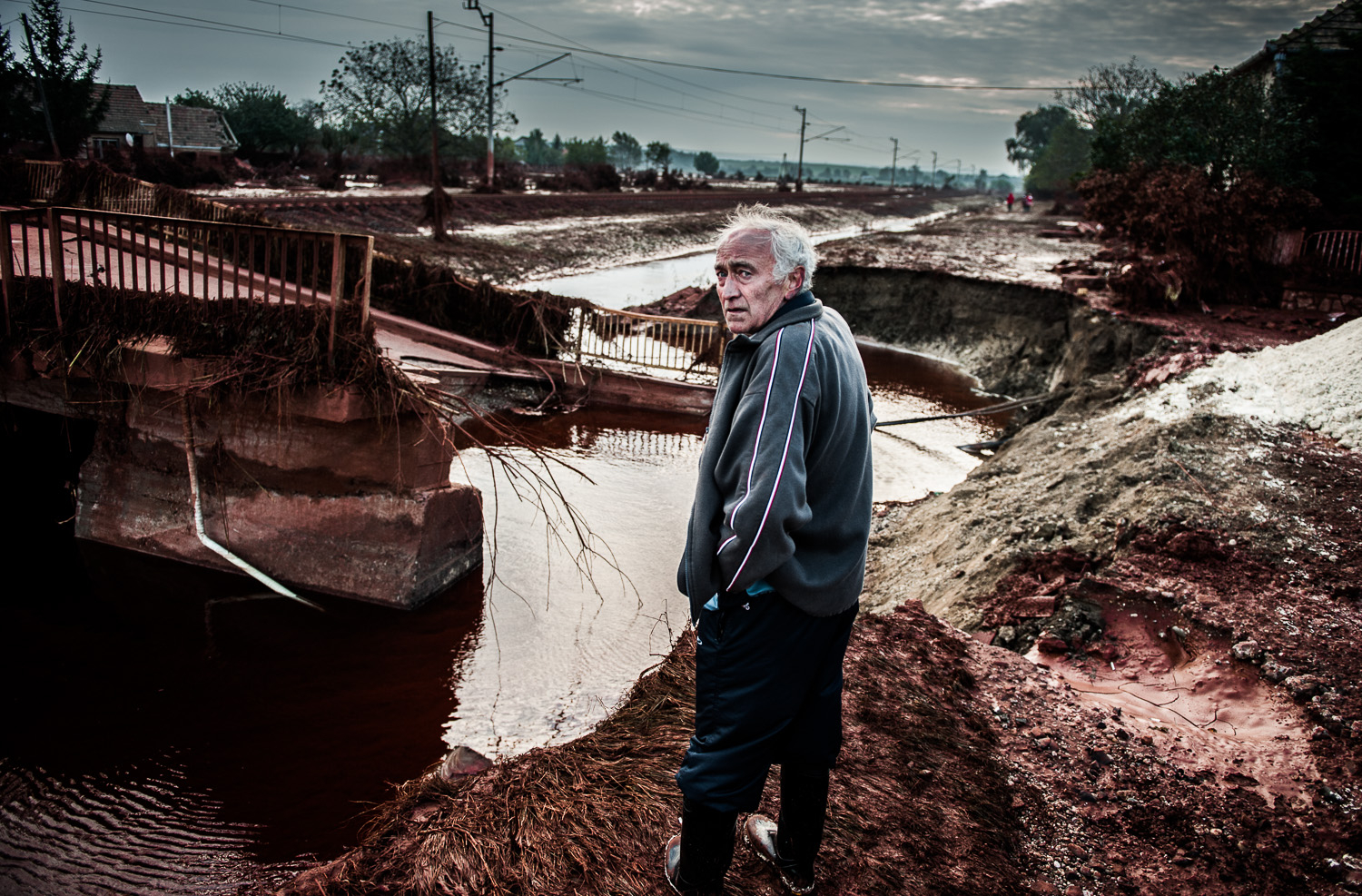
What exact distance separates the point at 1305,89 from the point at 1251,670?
19.2 metres

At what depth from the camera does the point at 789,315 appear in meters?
2.13

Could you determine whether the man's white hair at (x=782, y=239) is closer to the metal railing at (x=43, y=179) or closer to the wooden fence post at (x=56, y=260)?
the wooden fence post at (x=56, y=260)

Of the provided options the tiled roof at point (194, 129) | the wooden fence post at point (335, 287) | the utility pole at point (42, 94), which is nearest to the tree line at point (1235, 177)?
the wooden fence post at point (335, 287)

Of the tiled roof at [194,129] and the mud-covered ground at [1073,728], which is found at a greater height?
the tiled roof at [194,129]

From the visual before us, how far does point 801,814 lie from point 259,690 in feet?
12.9

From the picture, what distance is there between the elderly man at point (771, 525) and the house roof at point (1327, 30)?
2186 centimetres

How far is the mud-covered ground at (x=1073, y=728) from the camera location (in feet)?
9.14

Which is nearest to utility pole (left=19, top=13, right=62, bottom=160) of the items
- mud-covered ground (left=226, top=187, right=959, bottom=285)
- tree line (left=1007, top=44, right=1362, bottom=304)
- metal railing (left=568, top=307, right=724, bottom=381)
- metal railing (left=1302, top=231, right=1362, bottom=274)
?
mud-covered ground (left=226, top=187, right=959, bottom=285)

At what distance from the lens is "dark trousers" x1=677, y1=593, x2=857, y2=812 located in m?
2.11

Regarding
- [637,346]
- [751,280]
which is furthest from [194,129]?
[751,280]

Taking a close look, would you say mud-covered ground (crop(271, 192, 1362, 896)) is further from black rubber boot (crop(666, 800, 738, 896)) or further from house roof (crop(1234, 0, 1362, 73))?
house roof (crop(1234, 0, 1362, 73))

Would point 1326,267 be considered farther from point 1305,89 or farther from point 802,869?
point 802,869

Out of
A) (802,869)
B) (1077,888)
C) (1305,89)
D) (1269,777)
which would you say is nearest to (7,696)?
(802,869)

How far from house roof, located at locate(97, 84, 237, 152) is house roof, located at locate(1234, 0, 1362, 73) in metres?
45.1
